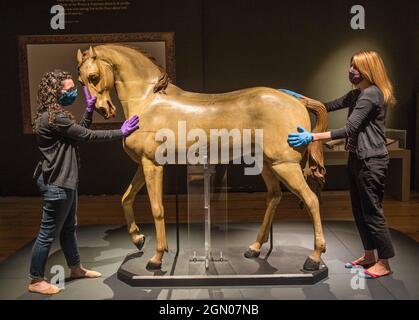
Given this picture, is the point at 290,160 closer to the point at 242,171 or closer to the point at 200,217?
the point at 200,217

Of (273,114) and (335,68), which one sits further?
(335,68)

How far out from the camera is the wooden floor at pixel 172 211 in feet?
17.4

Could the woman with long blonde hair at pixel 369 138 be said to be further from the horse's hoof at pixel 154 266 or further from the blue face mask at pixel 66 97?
the blue face mask at pixel 66 97

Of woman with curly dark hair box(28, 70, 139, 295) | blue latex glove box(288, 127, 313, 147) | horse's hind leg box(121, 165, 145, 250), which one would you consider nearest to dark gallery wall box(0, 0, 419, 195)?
horse's hind leg box(121, 165, 145, 250)

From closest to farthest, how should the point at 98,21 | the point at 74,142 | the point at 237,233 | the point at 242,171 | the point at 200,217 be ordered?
the point at 74,142 < the point at 200,217 < the point at 237,233 < the point at 98,21 < the point at 242,171

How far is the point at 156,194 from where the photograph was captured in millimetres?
3674

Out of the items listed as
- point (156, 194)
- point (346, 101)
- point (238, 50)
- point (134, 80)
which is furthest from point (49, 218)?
point (238, 50)

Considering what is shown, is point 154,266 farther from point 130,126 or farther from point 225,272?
point 130,126

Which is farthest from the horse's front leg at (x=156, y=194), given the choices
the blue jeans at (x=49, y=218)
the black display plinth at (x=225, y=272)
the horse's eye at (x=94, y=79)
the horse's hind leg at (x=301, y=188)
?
the horse's hind leg at (x=301, y=188)

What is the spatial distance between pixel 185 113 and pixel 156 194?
60cm

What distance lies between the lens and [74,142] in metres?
3.53

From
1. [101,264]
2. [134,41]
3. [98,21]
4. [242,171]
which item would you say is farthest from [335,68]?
[101,264]

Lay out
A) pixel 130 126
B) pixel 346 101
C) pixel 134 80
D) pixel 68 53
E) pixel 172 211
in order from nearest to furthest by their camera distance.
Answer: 1. pixel 130 126
2. pixel 134 80
3. pixel 346 101
4. pixel 68 53
5. pixel 172 211

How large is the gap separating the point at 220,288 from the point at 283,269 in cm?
49
